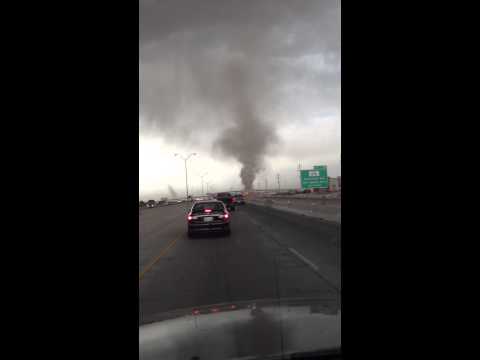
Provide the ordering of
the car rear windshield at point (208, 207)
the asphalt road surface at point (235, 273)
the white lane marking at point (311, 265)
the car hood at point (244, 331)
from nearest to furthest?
the car hood at point (244, 331)
the asphalt road surface at point (235, 273)
the white lane marking at point (311, 265)
the car rear windshield at point (208, 207)

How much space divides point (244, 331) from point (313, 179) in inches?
1215

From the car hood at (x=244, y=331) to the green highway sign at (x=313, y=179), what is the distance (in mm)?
29401

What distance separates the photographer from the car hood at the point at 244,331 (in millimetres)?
3047

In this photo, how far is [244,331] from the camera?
136 inches

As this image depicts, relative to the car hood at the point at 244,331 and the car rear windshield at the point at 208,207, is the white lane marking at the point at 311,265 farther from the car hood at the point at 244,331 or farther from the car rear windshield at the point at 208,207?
the car rear windshield at the point at 208,207

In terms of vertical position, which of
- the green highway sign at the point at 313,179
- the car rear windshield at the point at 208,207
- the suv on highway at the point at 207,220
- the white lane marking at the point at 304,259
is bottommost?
the white lane marking at the point at 304,259

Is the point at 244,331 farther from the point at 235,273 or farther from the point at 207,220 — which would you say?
the point at 207,220

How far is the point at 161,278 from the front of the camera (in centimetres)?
802

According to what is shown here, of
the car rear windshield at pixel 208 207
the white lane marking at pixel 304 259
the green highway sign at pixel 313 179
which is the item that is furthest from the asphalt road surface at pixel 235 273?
the green highway sign at pixel 313 179
